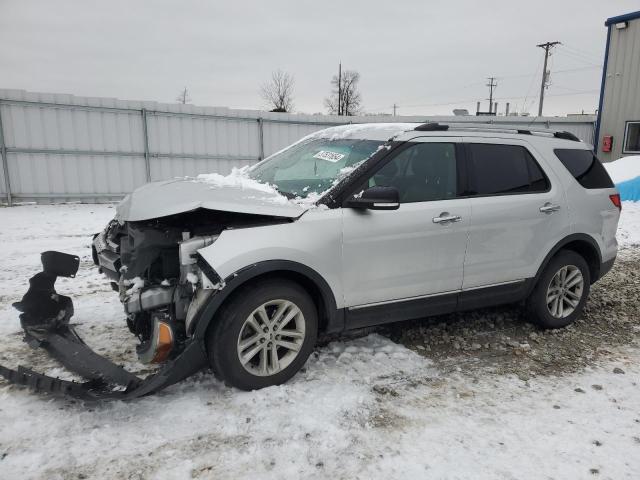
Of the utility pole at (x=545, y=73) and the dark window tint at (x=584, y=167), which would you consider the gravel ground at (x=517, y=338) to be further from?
the utility pole at (x=545, y=73)

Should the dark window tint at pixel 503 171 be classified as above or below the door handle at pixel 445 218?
above

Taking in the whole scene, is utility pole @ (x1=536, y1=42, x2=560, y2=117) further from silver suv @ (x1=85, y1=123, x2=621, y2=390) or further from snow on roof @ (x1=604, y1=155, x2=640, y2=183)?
silver suv @ (x1=85, y1=123, x2=621, y2=390)

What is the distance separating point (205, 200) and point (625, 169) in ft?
44.3

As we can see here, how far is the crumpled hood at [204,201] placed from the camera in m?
3.03

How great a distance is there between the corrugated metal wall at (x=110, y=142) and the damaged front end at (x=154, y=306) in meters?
8.77

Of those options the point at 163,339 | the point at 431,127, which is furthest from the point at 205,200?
the point at 431,127

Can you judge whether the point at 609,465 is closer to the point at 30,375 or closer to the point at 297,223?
the point at 297,223

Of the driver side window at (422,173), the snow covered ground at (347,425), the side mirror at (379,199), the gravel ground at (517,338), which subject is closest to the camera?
the snow covered ground at (347,425)

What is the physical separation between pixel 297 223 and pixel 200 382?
1.31 metres

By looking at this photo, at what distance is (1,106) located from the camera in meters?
10.9

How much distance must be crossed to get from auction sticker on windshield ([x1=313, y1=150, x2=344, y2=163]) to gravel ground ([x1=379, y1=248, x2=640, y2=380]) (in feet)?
5.37

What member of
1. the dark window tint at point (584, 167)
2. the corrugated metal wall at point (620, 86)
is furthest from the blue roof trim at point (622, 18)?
the dark window tint at point (584, 167)

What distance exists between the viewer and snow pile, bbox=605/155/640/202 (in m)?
12.3

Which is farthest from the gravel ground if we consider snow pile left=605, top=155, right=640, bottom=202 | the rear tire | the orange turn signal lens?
snow pile left=605, top=155, right=640, bottom=202
